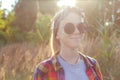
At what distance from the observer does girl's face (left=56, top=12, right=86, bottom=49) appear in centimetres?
305

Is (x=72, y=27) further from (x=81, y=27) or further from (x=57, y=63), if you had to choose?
(x=57, y=63)

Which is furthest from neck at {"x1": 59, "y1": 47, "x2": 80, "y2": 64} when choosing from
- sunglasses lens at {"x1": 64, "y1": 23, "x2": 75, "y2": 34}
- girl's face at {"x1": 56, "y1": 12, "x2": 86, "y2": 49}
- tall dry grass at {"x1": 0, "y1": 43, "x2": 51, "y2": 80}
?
tall dry grass at {"x1": 0, "y1": 43, "x2": 51, "y2": 80}

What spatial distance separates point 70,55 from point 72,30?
0.66 ft

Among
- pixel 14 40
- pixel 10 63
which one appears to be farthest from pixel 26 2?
pixel 10 63

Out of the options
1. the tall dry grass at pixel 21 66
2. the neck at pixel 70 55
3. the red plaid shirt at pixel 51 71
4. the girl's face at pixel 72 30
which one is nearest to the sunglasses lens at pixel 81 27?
the girl's face at pixel 72 30

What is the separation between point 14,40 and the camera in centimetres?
2173

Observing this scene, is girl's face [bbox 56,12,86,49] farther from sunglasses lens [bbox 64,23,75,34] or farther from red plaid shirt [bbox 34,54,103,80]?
red plaid shirt [bbox 34,54,103,80]

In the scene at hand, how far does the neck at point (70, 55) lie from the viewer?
3098 mm

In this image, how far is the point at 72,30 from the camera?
10.1 feet

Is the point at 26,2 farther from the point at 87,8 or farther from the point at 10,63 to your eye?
the point at 10,63

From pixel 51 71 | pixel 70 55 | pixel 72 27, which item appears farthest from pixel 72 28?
pixel 51 71

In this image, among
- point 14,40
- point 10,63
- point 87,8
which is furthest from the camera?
point 14,40

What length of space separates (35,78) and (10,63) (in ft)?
14.8

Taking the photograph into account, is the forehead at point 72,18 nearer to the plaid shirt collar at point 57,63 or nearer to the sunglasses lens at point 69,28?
the sunglasses lens at point 69,28
